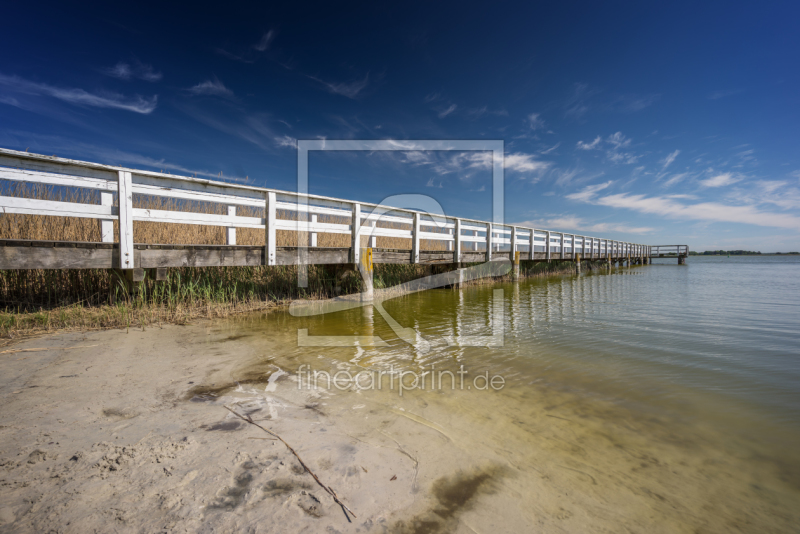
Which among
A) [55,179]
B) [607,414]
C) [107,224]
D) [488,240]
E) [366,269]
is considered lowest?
[607,414]

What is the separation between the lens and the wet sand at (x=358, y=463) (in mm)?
1505

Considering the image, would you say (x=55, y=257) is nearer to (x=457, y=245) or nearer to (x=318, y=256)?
(x=318, y=256)

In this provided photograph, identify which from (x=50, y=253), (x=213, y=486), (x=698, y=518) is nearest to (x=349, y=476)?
(x=213, y=486)

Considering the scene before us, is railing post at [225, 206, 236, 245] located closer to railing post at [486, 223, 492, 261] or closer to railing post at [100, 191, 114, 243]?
railing post at [100, 191, 114, 243]

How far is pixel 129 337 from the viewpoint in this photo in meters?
4.45

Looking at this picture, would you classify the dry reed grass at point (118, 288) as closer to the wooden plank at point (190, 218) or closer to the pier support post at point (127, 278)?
the pier support post at point (127, 278)

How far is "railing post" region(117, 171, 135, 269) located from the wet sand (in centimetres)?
242

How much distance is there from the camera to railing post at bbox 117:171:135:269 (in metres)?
5.11

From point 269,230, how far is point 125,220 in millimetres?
2204

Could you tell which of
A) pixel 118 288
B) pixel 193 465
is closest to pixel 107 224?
pixel 118 288

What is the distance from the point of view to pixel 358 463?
189 centimetres

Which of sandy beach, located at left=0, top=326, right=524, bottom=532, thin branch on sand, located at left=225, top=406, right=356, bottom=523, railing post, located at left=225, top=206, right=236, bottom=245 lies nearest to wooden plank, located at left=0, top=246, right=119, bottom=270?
A: railing post, located at left=225, top=206, right=236, bottom=245

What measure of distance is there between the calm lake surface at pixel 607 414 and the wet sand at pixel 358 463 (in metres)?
0.01

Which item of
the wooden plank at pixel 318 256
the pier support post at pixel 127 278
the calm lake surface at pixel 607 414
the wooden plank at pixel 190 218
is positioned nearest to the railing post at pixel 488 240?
the wooden plank at pixel 318 256
